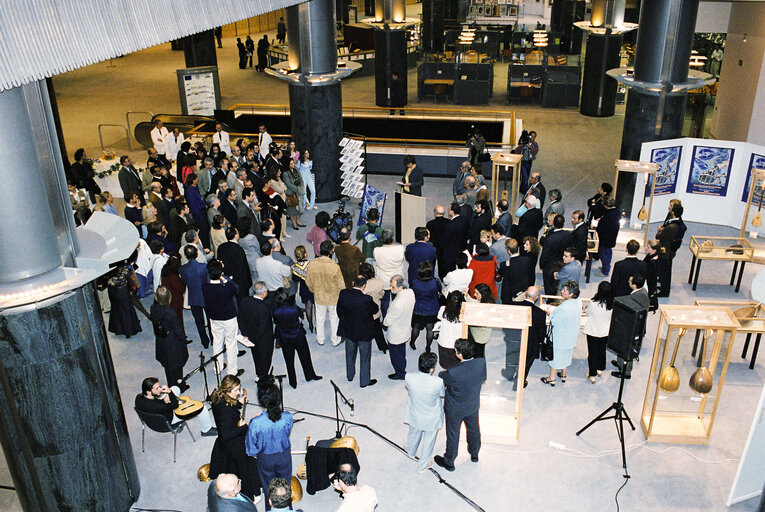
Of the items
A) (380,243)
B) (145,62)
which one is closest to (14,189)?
(380,243)

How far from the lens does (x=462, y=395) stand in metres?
6.51

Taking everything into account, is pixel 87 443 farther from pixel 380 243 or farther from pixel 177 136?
pixel 177 136

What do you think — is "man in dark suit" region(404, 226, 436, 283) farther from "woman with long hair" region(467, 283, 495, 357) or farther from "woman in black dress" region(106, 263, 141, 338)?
"woman in black dress" region(106, 263, 141, 338)

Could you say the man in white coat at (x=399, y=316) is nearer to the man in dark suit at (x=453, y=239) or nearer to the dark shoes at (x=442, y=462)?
the dark shoes at (x=442, y=462)

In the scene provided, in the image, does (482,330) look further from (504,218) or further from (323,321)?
(504,218)

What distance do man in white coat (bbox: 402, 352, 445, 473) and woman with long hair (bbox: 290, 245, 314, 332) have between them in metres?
2.64

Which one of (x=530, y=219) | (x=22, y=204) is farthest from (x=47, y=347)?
(x=530, y=219)

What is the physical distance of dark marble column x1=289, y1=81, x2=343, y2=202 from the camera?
1348 cm

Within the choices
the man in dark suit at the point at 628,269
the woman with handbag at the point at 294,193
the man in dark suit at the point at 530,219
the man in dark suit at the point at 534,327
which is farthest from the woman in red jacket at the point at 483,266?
the woman with handbag at the point at 294,193

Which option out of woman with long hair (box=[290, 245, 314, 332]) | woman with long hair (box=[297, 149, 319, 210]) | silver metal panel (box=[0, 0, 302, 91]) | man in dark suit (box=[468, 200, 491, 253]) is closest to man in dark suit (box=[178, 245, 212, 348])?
woman with long hair (box=[290, 245, 314, 332])

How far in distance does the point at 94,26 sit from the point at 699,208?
11.6 meters

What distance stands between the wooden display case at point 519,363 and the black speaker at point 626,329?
92 cm

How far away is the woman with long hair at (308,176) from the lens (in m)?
12.9

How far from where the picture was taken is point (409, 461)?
7.09m
